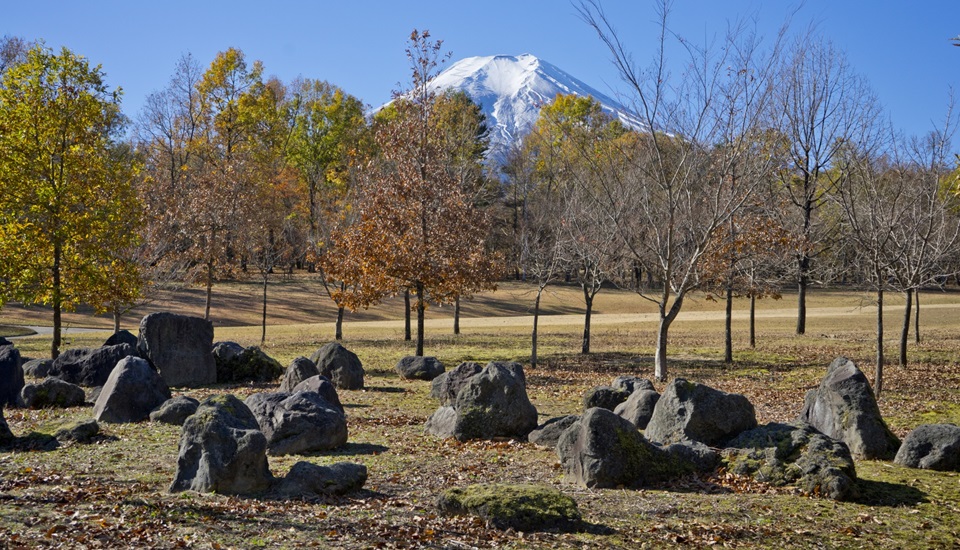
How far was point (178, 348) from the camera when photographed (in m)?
21.2

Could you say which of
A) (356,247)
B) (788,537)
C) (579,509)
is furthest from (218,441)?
(356,247)

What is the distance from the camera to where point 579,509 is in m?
9.36

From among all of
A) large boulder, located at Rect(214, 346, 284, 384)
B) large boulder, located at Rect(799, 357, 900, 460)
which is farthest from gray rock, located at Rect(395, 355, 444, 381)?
large boulder, located at Rect(799, 357, 900, 460)

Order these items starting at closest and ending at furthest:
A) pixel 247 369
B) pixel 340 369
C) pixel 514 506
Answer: pixel 514 506 → pixel 340 369 → pixel 247 369

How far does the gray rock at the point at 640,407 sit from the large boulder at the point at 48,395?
1130 centimetres

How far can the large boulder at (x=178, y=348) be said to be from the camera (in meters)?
21.0

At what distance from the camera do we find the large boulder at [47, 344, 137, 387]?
19.8 meters

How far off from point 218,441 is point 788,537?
21.0ft

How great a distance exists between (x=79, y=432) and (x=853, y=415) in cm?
1189

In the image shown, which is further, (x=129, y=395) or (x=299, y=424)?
(x=129, y=395)

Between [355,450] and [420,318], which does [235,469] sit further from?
[420,318]

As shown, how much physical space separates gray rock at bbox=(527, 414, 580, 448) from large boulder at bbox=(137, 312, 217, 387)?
1103cm

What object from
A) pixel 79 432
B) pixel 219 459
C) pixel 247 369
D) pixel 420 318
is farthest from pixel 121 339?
pixel 219 459

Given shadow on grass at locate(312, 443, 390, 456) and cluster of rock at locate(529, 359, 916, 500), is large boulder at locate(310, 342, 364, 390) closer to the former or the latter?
shadow on grass at locate(312, 443, 390, 456)
